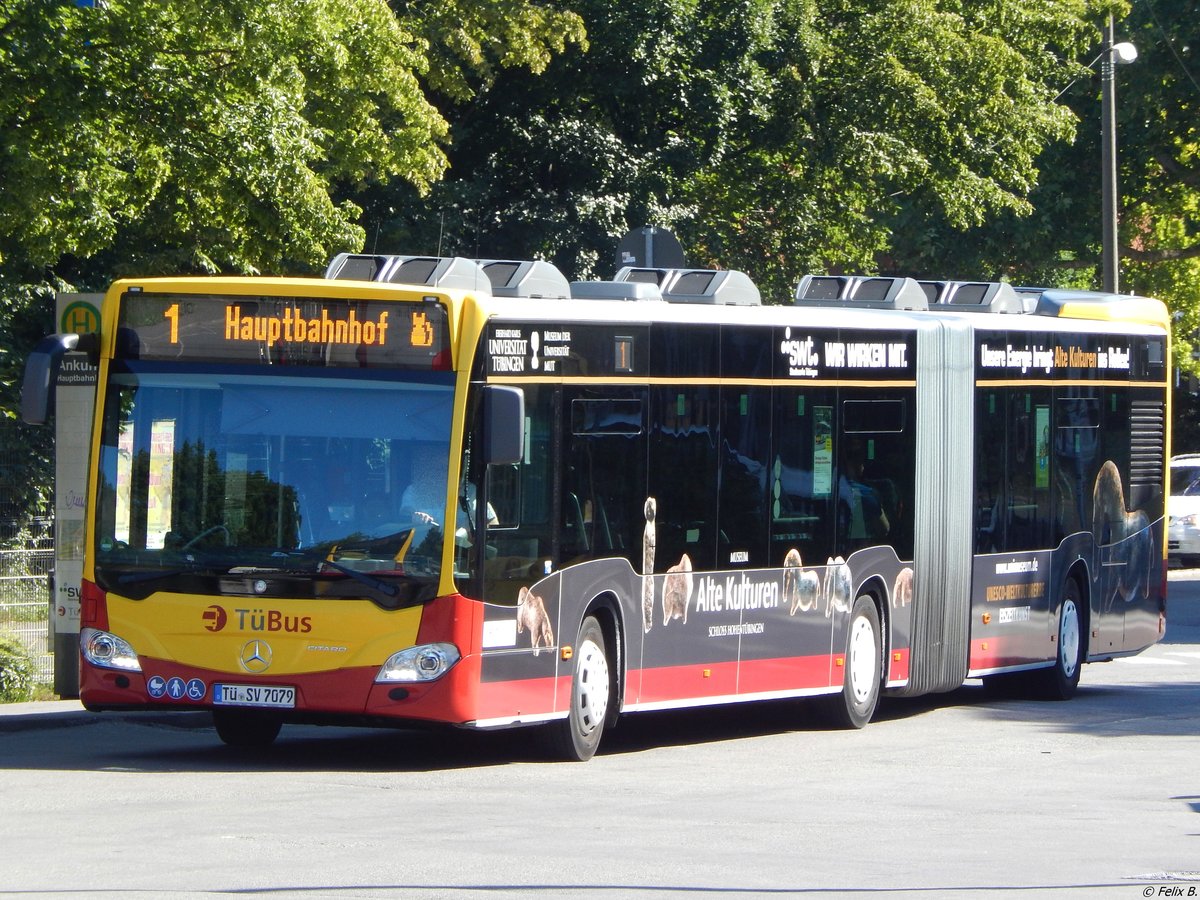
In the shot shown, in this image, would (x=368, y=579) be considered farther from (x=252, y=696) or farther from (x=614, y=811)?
(x=614, y=811)

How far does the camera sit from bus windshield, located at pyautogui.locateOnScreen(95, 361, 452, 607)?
1116 centimetres

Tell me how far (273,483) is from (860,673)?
17.9 feet

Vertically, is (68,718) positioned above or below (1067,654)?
below

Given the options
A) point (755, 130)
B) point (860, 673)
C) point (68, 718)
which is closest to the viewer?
point (68, 718)

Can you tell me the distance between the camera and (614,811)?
9875 mm

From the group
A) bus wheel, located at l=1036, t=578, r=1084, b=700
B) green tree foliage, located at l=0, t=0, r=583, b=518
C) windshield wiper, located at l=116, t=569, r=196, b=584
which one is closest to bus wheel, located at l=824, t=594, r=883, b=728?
bus wheel, located at l=1036, t=578, r=1084, b=700

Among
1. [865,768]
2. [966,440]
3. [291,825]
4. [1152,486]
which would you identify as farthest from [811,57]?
[291,825]

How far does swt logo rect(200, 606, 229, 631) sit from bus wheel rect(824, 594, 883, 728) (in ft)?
17.1

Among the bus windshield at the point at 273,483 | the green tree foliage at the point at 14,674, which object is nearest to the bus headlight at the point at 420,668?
the bus windshield at the point at 273,483

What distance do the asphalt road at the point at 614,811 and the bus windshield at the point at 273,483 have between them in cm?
109

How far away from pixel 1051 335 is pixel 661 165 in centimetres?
1374

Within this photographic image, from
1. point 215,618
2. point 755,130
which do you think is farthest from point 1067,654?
point 755,130

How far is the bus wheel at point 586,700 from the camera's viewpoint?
1211cm

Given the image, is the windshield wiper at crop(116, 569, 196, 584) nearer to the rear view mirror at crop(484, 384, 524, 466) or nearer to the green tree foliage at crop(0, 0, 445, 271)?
the rear view mirror at crop(484, 384, 524, 466)
